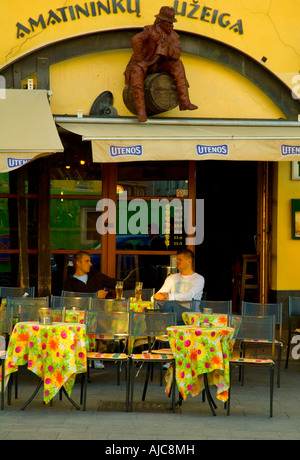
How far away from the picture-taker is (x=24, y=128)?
1098cm

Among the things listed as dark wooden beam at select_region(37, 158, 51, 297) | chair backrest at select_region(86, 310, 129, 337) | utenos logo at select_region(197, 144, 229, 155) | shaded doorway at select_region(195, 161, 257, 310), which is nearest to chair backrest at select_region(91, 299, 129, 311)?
chair backrest at select_region(86, 310, 129, 337)

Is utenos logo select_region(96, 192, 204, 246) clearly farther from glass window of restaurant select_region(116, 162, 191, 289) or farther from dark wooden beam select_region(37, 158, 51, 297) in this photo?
dark wooden beam select_region(37, 158, 51, 297)

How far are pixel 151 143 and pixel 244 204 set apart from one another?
8.08 m

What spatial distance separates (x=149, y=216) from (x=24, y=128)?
3040 mm

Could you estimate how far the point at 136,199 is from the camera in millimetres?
13328

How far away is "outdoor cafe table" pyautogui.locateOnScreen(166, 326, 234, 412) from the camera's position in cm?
886

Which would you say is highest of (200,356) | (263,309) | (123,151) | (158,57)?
(158,57)

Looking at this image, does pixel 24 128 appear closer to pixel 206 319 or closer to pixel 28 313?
pixel 28 313

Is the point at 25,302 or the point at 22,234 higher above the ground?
the point at 22,234

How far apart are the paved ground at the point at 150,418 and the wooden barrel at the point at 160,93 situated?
12.0 ft

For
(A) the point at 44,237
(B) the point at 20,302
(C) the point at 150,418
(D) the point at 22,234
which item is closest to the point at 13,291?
(D) the point at 22,234

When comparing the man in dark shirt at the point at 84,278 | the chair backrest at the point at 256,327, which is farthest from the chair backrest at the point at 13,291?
the chair backrest at the point at 256,327

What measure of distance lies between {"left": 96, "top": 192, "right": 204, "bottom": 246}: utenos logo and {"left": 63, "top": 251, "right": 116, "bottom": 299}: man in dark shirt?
1302mm

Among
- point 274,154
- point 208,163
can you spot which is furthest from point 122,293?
point 208,163
